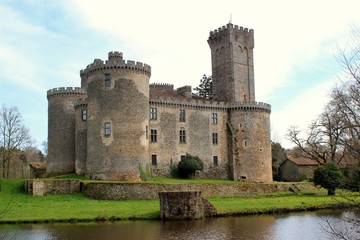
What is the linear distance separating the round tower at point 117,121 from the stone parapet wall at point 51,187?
10.8 feet

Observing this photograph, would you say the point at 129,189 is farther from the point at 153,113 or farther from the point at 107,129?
the point at 153,113

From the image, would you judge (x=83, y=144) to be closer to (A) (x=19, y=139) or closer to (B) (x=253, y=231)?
(A) (x=19, y=139)

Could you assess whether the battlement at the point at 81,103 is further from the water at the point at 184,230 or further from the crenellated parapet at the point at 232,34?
the water at the point at 184,230

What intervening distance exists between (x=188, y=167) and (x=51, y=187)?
43.8 ft

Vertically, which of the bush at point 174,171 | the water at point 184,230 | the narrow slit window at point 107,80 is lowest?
the water at point 184,230

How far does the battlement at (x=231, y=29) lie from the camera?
50094mm

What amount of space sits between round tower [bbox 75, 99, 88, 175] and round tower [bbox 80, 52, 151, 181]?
2397 mm

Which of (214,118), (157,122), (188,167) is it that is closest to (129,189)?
(188,167)

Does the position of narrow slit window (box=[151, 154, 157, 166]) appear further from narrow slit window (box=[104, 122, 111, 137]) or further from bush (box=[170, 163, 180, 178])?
narrow slit window (box=[104, 122, 111, 137])

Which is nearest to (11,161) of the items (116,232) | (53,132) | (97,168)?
(53,132)

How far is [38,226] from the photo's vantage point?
23.8 metres

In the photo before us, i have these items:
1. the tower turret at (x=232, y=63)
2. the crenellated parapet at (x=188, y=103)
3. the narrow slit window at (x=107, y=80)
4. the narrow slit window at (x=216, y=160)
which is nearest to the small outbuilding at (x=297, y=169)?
the tower turret at (x=232, y=63)

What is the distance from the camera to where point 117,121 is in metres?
38.7

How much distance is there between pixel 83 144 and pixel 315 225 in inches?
965
